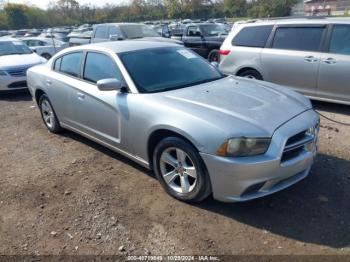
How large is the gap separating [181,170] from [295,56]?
13.7 ft

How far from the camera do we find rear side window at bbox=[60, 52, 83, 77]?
509 cm

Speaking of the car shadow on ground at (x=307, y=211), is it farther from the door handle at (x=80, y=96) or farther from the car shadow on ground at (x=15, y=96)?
the car shadow on ground at (x=15, y=96)

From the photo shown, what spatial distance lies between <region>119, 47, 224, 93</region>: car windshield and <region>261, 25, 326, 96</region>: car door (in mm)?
2553

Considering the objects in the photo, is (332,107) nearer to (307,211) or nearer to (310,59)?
(310,59)

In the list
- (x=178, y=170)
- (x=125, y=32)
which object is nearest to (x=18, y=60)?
(x=125, y=32)

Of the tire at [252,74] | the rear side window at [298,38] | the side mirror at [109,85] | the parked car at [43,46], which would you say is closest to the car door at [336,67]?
the rear side window at [298,38]

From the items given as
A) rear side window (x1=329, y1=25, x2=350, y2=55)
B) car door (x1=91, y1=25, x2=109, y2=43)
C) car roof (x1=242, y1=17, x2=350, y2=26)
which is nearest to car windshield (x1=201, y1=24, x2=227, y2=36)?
car door (x1=91, y1=25, x2=109, y2=43)

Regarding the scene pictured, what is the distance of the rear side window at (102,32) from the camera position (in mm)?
13008

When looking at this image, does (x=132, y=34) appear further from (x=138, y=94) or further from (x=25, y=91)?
(x=138, y=94)

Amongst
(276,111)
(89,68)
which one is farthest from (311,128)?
(89,68)

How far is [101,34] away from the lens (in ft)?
43.5

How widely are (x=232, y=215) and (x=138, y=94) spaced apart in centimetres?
166

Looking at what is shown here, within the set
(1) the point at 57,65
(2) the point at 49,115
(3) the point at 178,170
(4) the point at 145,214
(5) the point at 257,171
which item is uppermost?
(1) the point at 57,65

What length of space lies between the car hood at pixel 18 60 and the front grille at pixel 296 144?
27.4 feet
